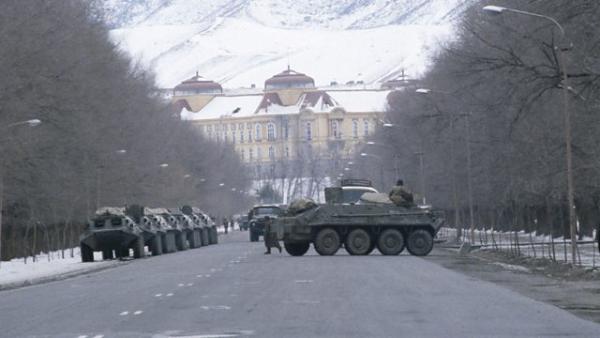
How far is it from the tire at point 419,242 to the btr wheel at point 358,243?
1.65m

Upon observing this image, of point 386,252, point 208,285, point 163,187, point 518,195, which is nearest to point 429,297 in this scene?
point 208,285

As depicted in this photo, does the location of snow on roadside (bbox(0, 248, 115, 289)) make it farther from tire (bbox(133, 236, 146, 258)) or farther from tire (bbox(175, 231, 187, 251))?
tire (bbox(175, 231, 187, 251))

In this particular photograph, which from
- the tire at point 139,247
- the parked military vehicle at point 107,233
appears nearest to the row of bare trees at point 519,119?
the tire at point 139,247

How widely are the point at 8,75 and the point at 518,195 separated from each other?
2471 centimetres

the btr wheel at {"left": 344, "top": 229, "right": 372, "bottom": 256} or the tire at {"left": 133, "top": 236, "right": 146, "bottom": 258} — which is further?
the tire at {"left": 133, "top": 236, "right": 146, "bottom": 258}

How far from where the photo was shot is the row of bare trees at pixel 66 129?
6222 cm

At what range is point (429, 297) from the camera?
2959 cm

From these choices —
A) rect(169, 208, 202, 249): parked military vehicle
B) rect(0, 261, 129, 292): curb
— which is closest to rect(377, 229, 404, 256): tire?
rect(0, 261, 129, 292): curb

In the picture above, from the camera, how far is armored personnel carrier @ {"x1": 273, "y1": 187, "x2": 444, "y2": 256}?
5428 centimetres

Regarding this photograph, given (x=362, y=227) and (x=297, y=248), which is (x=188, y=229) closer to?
(x=297, y=248)

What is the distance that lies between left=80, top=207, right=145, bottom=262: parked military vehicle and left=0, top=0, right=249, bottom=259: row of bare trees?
12.5ft

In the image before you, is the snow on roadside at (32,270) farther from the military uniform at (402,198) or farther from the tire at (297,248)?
the military uniform at (402,198)

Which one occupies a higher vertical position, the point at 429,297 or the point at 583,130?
the point at 583,130

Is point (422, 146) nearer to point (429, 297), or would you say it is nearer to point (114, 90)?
point (114, 90)
